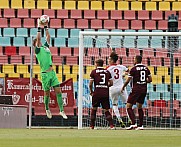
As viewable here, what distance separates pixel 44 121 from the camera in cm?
1897

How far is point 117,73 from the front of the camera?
17312 mm

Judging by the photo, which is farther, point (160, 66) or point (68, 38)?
point (68, 38)

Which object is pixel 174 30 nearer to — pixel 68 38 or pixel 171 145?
pixel 68 38

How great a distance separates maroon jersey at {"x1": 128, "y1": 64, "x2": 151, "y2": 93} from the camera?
53.1 ft

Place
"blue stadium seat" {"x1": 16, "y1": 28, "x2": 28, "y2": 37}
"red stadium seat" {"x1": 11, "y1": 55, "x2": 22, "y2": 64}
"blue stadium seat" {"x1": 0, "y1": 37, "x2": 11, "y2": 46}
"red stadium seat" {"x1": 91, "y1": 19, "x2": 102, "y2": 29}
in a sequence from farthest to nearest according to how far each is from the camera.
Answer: "red stadium seat" {"x1": 91, "y1": 19, "x2": 102, "y2": 29}, "blue stadium seat" {"x1": 16, "y1": 28, "x2": 28, "y2": 37}, "blue stadium seat" {"x1": 0, "y1": 37, "x2": 11, "y2": 46}, "red stadium seat" {"x1": 11, "y1": 55, "x2": 22, "y2": 64}

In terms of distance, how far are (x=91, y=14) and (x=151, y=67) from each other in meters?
4.58

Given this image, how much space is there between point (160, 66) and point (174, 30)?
4.35 feet

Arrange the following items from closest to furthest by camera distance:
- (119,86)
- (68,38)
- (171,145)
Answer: (171,145) < (119,86) < (68,38)

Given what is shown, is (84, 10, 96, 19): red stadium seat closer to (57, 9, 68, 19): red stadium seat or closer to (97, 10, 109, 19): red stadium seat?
(97, 10, 109, 19): red stadium seat

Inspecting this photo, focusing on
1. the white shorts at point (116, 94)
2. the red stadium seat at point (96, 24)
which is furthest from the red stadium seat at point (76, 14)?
the white shorts at point (116, 94)

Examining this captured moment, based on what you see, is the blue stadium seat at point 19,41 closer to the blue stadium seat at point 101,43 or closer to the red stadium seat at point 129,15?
the red stadium seat at point 129,15

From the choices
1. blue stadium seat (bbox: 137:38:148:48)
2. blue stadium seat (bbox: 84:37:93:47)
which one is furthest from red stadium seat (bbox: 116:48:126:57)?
blue stadium seat (bbox: 84:37:93:47)

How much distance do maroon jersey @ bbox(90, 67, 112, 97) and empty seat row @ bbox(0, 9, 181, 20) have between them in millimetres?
7396

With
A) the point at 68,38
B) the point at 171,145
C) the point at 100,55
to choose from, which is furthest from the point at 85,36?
the point at 171,145
